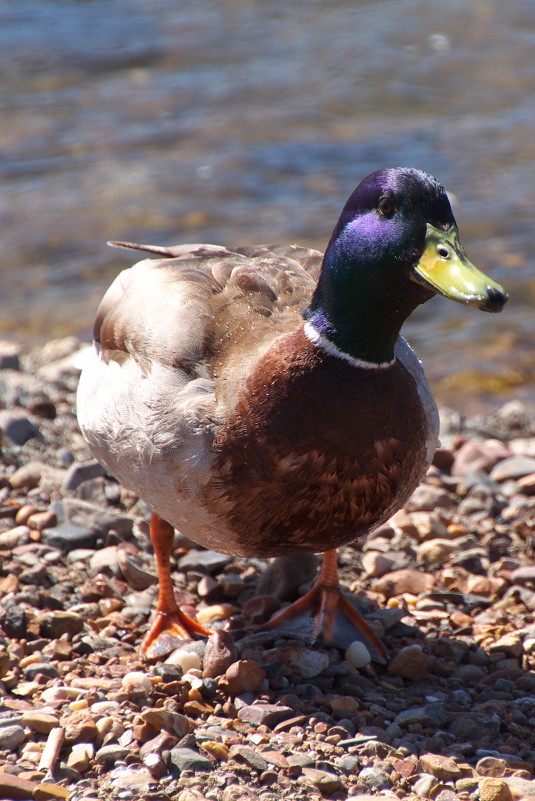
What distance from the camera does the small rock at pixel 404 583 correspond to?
4.09 metres

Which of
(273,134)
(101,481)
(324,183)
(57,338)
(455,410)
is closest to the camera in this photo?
(101,481)

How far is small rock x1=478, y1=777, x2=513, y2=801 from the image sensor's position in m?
2.77

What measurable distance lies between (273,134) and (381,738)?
7571mm

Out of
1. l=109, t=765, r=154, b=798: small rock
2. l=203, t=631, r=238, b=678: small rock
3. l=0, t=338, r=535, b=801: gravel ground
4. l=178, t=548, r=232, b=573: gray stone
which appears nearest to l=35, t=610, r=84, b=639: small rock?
l=0, t=338, r=535, b=801: gravel ground

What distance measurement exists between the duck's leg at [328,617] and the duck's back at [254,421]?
511 millimetres

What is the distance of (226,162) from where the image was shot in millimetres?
9188

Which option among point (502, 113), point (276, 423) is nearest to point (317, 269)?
point (276, 423)

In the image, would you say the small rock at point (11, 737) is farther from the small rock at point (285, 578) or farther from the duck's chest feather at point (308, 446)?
the small rock at point (285, 578)

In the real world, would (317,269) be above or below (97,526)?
above

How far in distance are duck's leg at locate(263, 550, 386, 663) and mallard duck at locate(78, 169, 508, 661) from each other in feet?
1.55

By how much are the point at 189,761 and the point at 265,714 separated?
14.9 inches

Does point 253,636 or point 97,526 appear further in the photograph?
point 97,526

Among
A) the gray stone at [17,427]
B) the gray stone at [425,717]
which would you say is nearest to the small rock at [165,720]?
the gray stone at [425,717]

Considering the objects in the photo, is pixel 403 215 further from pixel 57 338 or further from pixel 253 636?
pixel 57 338
